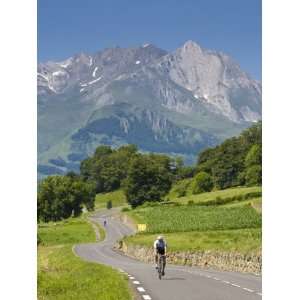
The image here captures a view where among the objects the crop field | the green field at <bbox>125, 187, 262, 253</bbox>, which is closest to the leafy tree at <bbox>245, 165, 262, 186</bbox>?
the green field at <bbox>125, 187, 262, 253</bbox>

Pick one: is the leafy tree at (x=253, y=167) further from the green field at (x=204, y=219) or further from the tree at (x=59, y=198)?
the tree at (x=59, y=198)

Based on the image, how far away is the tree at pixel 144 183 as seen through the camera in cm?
15662

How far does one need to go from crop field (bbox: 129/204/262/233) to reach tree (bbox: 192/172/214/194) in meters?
42.4

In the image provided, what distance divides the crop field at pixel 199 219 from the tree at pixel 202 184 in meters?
42.4

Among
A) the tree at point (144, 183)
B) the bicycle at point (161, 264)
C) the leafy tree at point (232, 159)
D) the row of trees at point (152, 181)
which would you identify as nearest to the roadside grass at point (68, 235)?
the row of trees at point (152, 181)

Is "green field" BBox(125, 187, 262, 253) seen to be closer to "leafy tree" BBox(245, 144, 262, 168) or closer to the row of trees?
"leafy tree" BBox(245, 144, 262, 168)

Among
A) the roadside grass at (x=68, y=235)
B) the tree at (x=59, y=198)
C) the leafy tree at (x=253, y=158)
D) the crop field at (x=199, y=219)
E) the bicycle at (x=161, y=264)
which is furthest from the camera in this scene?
the tree at (x=59, y=198)

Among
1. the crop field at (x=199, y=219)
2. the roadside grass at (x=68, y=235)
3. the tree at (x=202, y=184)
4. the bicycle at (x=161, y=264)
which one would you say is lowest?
the roadside grass at (x=68, y=235)

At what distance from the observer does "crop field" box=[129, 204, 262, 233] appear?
285 ft

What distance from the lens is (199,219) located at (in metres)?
96.2

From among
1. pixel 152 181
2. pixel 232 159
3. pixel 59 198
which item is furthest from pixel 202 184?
pixel 59 198
